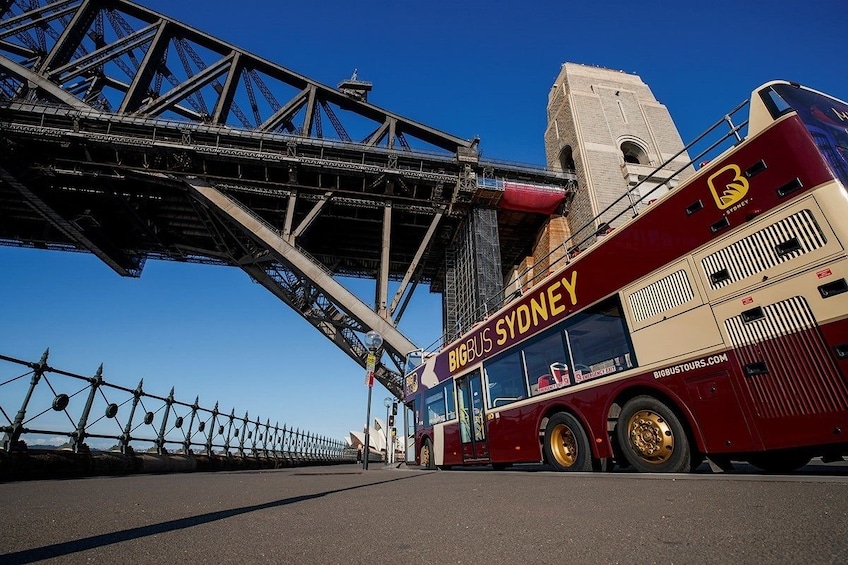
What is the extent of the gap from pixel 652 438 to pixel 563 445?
5.95 feet

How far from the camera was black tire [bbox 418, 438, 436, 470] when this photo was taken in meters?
10.3

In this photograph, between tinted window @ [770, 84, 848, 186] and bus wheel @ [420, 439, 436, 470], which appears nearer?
tinted window @ [770, 84, 848, 186]

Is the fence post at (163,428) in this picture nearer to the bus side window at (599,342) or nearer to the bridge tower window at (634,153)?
the bus side window at (599,342)

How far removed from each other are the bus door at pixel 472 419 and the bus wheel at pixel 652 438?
3.46m

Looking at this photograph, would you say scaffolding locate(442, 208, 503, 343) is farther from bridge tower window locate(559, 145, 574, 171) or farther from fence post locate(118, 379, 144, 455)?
fence post locate(118, 379, 144, 455)

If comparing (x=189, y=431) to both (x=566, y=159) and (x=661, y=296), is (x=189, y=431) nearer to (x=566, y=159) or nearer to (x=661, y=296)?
(x=661, y=296)

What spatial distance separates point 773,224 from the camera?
151 inches

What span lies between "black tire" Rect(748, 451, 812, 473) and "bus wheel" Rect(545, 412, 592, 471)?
1899mm

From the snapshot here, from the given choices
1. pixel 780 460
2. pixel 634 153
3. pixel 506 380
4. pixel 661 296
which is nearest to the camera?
pixel 780 460

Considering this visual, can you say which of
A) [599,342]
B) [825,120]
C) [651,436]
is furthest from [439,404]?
[825,120]

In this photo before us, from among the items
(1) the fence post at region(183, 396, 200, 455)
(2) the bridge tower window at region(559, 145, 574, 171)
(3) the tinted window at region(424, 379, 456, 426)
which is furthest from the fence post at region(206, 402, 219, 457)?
(2) the bridge tower window at region(559, 145, 574, 171)

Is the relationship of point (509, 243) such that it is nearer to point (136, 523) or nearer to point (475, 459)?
point (475, 459)

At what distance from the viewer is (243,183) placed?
2261cm

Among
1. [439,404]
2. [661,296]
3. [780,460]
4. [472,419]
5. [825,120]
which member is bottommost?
[780,460]
